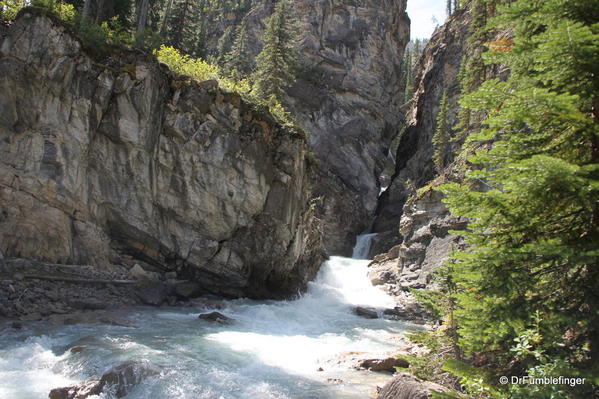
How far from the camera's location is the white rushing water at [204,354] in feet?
28.7

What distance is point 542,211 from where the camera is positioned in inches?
193

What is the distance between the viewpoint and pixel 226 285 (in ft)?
70.8

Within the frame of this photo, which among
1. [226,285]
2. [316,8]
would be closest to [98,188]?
[226,285]

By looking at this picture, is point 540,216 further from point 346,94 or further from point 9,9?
point 346,94

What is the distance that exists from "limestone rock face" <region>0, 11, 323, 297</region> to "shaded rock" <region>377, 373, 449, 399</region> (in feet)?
47.2

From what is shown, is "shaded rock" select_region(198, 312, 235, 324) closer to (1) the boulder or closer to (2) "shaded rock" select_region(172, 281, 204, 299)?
(2) "shaded rock" select_region(172, 281, 204, 299)

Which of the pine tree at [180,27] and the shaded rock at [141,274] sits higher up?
the pine tree at [180,27]

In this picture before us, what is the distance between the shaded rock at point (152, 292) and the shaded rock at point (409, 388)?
42.5 feet

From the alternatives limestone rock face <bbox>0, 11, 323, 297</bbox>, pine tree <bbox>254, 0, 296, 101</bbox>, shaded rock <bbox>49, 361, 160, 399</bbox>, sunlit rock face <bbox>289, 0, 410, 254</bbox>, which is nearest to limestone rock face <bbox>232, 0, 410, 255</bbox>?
sunlit rock face <bbox>289, 0, 410, 254</bbox>

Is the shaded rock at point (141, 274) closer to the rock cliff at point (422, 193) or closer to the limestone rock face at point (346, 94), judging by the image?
the rock cliff at point (422, 193)

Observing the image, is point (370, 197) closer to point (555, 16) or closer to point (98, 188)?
point (98, 188)

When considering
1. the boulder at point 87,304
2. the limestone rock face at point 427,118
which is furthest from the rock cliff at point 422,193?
the boulder at point 87,304

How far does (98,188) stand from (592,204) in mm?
18782

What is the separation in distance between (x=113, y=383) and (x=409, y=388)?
5.99m
